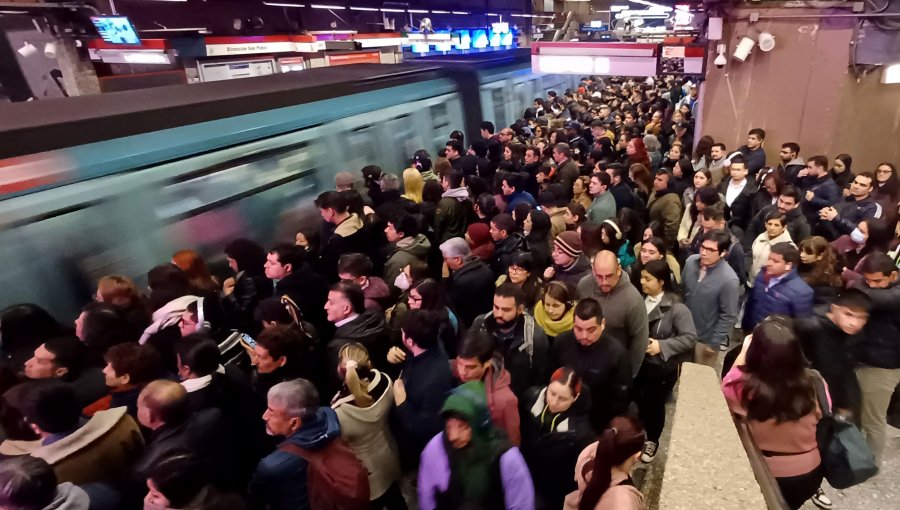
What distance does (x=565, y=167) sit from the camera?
566 centimetres

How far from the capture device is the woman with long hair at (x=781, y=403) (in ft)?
7.00

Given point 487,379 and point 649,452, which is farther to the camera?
point 649,452

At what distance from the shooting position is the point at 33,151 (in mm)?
3604

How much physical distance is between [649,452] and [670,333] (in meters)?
0.91

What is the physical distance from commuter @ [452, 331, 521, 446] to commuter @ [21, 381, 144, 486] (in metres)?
1.45

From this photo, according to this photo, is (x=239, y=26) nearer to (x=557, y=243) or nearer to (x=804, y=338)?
(x=557, y=243)

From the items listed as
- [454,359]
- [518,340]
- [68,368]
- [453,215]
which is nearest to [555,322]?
[518,340]

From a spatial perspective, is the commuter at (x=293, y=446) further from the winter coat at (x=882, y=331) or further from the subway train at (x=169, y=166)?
the winter coat at (x=882, y=331)

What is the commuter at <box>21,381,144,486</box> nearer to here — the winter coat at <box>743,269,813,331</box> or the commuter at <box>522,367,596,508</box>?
the commuter at <box>522,367,596,508</box>

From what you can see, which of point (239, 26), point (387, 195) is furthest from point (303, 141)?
point (239, 26)

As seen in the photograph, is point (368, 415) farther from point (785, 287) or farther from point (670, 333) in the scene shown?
point (785, 287)

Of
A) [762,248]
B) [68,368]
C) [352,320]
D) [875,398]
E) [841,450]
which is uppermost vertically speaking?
[68,368]

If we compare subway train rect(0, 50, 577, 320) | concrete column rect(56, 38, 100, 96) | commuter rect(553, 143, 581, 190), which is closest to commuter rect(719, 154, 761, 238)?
commuter rect(553, 143, 581, 190)

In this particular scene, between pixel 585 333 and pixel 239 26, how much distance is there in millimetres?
12037
